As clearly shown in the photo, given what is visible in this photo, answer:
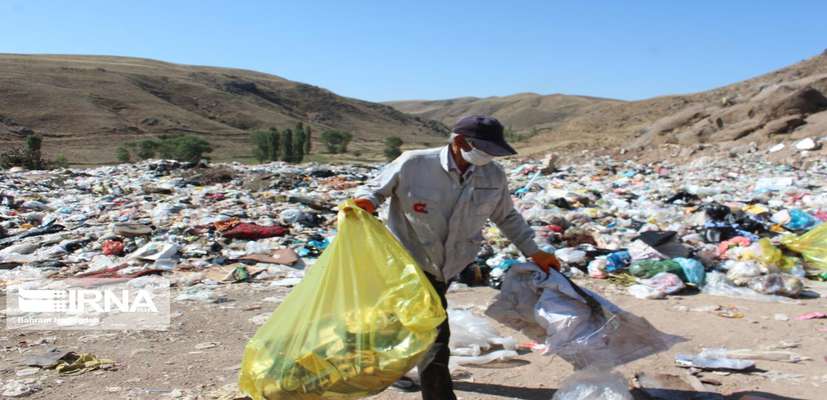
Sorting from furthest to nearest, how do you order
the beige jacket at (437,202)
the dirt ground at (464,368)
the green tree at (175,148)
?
the green tree at (175,148) < the dirt ground at (464,368) < the beige jacket at (437,202)

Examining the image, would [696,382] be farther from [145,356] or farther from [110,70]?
[110,70]

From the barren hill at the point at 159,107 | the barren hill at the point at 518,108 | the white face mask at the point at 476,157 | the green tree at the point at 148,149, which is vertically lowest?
the white face mask at the point at 476,157

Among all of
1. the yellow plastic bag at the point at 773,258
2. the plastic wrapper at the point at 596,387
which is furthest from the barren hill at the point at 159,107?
the plastic wrapper at the point at 596,387

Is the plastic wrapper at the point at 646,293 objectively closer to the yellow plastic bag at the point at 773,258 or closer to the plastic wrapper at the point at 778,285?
the plastic wrapper at the point at 778,285

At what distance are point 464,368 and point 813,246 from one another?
346 cm

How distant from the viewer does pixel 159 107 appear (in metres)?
52.9

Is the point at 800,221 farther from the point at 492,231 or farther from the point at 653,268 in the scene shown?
the point at 492,231

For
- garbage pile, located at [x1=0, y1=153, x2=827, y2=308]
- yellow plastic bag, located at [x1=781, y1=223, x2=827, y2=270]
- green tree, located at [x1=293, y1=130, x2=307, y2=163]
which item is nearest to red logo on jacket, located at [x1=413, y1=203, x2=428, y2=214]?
garbage pile, located at [x1=0, y1=153, x2=827, y2=308]

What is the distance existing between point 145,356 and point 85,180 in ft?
32.1

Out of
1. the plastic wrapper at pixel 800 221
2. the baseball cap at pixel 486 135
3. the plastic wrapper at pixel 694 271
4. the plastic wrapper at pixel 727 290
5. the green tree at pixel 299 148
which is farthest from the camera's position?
the green tree at pixel 299 148

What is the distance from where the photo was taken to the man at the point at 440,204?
2.22m

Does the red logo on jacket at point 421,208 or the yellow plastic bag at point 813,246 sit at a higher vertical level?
the red logo on jacket at point 421,208

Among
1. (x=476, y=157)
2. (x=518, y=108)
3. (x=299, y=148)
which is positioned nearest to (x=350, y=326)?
→ (x=476, y=157)

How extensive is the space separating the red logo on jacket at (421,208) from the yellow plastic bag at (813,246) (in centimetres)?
391
